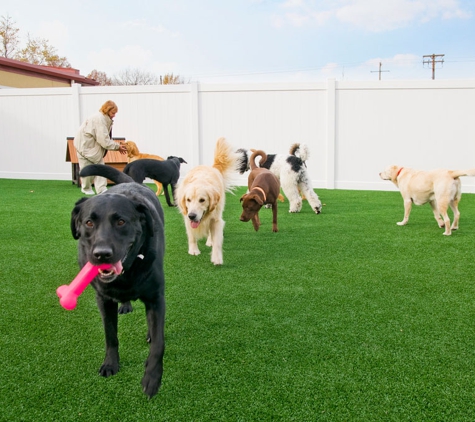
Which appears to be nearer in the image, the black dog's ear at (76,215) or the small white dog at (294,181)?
the black dog's ear at (76,215)

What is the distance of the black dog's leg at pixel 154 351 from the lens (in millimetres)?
2099

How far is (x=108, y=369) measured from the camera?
2279 mm

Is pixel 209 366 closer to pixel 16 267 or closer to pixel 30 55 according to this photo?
pixel 16 267

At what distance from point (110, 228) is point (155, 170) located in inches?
234

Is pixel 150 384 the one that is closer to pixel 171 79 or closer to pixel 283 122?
pixel 283 122

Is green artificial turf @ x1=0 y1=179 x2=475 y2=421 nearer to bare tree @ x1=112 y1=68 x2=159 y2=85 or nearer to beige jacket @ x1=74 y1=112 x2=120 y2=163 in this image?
beige jacket @ x1=74 y1=112 x2=120 y2=163

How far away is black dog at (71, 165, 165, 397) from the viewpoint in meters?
2.00

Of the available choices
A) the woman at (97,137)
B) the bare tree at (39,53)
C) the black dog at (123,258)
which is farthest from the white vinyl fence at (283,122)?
the bare tree at (39,53)

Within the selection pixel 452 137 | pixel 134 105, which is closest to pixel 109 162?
pixel 134 105

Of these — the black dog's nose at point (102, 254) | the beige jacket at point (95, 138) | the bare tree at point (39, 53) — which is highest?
the bare tree at point (39, 53)

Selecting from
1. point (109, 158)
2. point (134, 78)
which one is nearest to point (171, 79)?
point (134, 78)

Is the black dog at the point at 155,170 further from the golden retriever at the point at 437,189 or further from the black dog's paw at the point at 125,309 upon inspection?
the black dog's paw at the point at 125,309

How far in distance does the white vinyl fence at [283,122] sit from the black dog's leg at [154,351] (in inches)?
374

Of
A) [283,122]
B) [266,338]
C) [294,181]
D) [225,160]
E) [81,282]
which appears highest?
[283,122]
